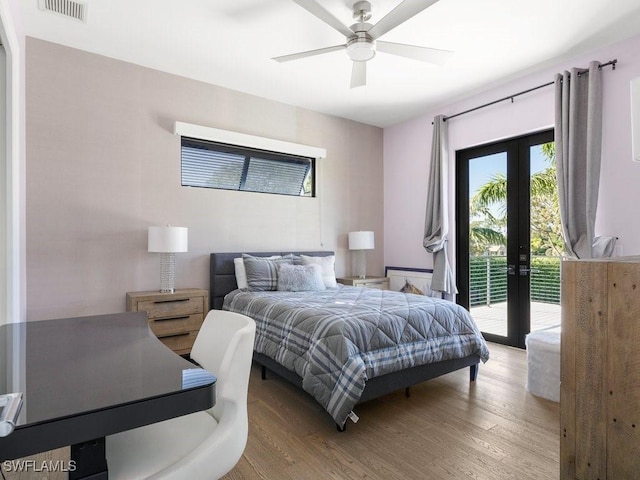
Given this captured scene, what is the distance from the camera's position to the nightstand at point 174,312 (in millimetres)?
3330

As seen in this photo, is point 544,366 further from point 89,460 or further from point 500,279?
point 89,460

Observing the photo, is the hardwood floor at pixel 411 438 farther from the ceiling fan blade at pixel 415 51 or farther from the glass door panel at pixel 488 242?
the ceiling fan blade at pixel 415 51

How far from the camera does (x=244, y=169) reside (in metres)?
4.42

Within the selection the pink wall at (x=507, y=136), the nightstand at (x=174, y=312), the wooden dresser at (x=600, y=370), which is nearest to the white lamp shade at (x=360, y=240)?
the pink wall at (x=507, y=136)

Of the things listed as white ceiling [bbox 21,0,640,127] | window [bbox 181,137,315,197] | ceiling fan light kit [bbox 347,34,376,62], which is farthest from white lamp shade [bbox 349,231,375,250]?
ceiling fan light kit [bbox 347,34,376,62]

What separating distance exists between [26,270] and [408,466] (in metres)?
3.26

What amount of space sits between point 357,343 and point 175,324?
6.28 ft

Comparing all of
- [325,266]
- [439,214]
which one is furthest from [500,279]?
[325,266]

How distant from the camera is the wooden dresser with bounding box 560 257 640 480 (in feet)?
4.40

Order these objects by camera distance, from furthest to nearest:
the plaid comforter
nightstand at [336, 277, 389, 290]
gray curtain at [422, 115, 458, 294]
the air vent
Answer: nightstand at [336, 277, 389, 290], gray curtain at [422, 115, 458, 294], the air vent, the plaid comforter

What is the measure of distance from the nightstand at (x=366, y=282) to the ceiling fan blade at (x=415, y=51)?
271 centimetres

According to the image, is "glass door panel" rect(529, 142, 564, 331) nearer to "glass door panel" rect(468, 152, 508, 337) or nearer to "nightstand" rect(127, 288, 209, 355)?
"glass door panel" rect(468, 152, 508, 337)

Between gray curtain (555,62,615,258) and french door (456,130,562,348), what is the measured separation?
0.43 metres

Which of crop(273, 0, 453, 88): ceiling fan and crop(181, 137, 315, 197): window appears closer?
crop(273, 0, 453, 88): ceiling fan
